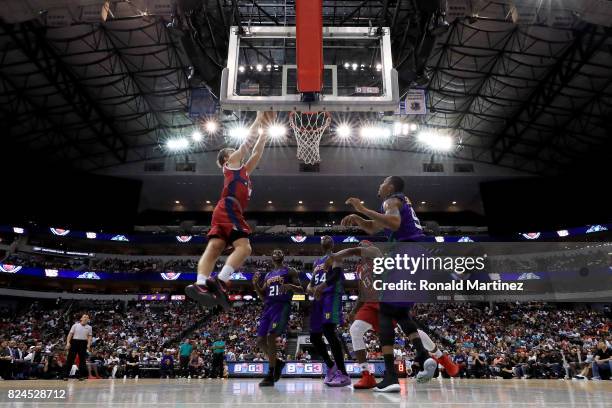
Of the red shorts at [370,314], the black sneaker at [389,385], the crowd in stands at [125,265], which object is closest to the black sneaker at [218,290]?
the black sneaker at [389,385]

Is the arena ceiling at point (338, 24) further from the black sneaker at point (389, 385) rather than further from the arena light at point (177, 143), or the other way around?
the black sneaker at point (389, 385)

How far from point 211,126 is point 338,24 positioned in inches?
477

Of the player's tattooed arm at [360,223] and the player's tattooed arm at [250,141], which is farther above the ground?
the player's tattooed arm at [250,141]

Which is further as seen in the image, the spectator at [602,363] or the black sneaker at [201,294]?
the spectator at [602,363]

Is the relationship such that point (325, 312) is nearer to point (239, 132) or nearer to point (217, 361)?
point (217, 361)

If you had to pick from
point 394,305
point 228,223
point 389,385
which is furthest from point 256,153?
point 389,385

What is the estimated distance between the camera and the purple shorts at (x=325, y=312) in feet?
19.8

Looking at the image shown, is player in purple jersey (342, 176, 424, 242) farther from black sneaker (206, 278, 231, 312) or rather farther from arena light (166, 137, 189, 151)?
arena light (166, 137, 189, 151)

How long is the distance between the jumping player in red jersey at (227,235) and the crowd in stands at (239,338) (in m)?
9.62

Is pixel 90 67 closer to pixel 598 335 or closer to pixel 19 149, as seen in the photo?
pixel 19 149

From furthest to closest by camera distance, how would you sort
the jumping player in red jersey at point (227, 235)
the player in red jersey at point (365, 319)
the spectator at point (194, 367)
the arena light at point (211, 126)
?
1. the arena light at point (211, 126)
2. the spectator at point (194, 367)
3. the player in red jersey at point (365, 319)
4. the jumping player in red jersey at point (227, 235)

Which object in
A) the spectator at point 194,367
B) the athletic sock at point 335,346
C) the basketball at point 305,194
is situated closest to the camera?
the athletic sock at point 335,346

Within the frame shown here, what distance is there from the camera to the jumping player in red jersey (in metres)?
4.15

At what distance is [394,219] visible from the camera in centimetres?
456
